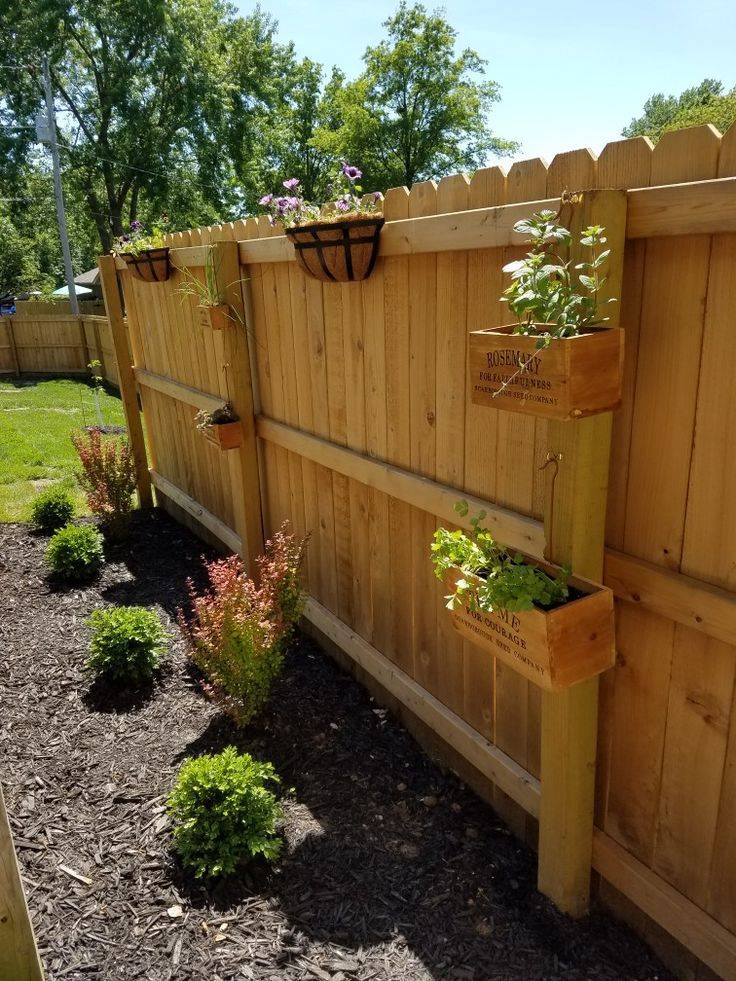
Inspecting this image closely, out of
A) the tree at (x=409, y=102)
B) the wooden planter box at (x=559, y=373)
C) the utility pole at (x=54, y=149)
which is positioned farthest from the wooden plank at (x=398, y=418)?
the tree at (x=409, y=102)

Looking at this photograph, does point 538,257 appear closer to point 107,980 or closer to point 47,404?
point 107,980

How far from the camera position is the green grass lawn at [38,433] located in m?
7.27

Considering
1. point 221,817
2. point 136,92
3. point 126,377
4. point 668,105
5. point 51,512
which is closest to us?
point 221,817

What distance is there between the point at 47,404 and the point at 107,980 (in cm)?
1166

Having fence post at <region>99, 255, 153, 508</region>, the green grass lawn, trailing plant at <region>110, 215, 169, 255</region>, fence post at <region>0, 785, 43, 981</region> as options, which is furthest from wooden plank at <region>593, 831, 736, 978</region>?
the green grass lawn

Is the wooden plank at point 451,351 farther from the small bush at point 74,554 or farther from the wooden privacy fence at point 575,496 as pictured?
the small bush at point 74,554

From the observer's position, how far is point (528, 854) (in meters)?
2.55

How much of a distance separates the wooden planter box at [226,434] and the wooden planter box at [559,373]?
8.61 feet

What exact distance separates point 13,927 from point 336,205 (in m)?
2.74

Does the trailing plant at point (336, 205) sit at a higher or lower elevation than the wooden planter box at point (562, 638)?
higher

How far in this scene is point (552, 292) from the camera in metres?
1.68

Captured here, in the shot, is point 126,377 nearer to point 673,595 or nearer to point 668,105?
point 673,595

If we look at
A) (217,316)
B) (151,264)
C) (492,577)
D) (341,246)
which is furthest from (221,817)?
(151,264)

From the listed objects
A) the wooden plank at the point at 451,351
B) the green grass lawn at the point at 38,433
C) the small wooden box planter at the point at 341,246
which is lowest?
the green grass lawn at the point at 38,433
